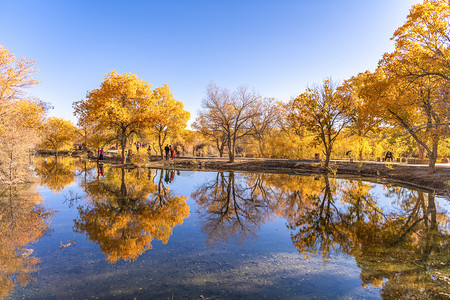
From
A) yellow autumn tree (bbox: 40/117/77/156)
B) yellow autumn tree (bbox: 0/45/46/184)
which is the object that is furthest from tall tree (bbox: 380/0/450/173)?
yellow autumn tree (bbox: 40/117/77/156)

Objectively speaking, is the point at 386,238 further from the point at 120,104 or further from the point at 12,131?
the point at 120,104

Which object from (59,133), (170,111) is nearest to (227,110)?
(170,111)

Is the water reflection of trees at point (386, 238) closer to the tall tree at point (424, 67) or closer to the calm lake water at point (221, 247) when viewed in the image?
the calm lake water at point (221, 247)

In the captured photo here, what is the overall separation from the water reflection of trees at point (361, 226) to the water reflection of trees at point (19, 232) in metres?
4.68

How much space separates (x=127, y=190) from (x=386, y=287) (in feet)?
44.4

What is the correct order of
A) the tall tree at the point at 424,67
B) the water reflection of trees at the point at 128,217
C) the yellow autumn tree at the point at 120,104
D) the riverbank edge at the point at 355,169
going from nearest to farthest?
the water reflection of trees at the point at 128,217
the tall tree at the point at 424,67
the riverbank edge at the point at 355,169
the yellow autumn tree at the point at 120,104

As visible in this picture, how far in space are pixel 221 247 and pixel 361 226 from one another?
5.39 metres

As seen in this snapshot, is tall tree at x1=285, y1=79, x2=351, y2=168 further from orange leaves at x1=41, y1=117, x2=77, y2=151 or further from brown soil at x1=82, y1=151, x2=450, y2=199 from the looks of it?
orange leaves at x1=41, y1=117, x2=77, y2=151

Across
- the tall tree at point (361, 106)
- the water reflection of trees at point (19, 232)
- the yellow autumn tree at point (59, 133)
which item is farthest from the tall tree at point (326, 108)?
the yellow autumn tree at point (59, 133)

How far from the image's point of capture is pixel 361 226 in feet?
29.2

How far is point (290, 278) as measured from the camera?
17.6 feet

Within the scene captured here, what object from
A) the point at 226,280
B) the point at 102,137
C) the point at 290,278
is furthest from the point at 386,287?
the point at 102,137

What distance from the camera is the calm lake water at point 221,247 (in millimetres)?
4910

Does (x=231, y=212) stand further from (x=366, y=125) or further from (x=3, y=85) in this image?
(x=3, y=85)
